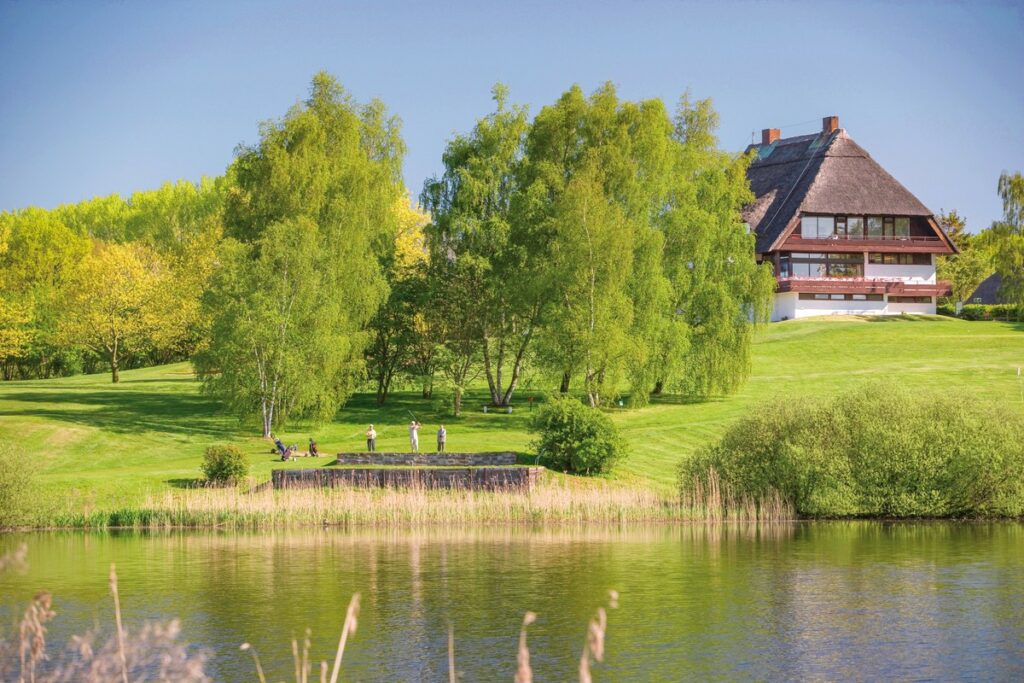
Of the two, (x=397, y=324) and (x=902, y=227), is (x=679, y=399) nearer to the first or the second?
(x=397, y=324)

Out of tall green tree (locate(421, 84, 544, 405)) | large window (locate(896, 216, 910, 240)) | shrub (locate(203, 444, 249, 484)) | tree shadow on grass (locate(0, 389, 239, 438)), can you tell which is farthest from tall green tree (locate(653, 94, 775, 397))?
large window (locate(896, 216, 910, 240))

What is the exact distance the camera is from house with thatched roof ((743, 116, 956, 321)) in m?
94.2

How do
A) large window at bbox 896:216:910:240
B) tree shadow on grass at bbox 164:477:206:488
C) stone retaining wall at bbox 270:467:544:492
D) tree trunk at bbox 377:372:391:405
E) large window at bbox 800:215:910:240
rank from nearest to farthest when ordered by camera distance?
stone retaining wall at bbox 270:467:544:492 < tree shadow on grass at bbox 164:477:206:488 < tree trunk at bbox 377:372:391:405 < large window at bbox 800:215:910:240 < large window at bbox 896:216:910:240

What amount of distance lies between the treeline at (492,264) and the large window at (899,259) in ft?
90.7

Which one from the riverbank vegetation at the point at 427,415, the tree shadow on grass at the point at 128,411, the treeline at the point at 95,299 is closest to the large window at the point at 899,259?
the riverbank vegetation at the point at 427,415

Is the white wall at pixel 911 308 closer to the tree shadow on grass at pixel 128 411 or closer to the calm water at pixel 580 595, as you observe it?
the tree shadow on grass at pixel 128 411

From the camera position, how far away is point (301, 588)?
31.8m

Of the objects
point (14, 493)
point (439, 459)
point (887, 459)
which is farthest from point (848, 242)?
point (14, 493)

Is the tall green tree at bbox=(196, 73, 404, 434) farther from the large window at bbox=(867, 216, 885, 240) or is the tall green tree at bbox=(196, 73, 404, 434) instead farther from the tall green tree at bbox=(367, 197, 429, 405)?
the large window at bbox=(867, 216, 885, 240)

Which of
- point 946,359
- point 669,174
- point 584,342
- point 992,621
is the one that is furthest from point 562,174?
point 992,621

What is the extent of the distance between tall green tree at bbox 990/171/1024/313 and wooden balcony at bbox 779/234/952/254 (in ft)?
14.6

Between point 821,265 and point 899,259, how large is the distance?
6365 millimetres

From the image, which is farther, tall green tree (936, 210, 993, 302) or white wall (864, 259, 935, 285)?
tall green tree (936, 210, 993, 302)

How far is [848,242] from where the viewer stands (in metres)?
95.5
